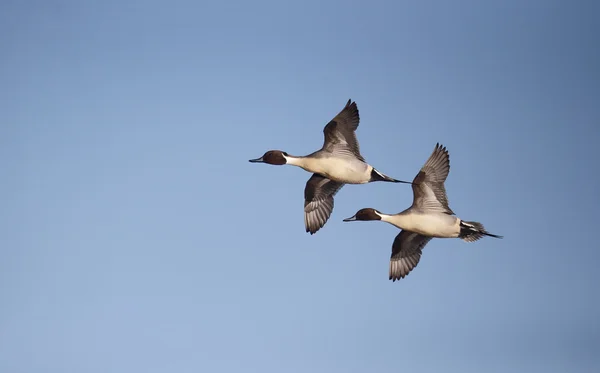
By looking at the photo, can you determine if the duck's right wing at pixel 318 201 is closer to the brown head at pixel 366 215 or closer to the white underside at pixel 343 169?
the brown head at pixel 366 215

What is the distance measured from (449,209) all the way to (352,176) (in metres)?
2.23

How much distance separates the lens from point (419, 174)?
82.8ft

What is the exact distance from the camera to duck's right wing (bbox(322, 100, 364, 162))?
2544 centimetres

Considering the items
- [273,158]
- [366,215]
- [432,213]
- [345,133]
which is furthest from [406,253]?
[273,158]

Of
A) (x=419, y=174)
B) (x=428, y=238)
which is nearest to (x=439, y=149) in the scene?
(x=419, y=174)

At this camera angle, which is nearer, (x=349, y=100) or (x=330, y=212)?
(x=349, y=100)

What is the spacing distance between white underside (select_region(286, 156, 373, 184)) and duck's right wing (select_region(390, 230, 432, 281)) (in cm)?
213

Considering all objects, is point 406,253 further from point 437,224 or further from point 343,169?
point 343,169

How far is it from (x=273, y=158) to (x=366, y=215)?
8.11 ft

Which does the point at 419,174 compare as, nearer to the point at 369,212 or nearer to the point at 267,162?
the point at 369,212

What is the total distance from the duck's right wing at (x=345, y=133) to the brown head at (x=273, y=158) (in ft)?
3.96

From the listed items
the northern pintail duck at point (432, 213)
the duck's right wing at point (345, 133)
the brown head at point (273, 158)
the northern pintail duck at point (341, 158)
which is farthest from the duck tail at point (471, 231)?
the brown head at point (273, 158)

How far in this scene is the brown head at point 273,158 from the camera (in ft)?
85.5

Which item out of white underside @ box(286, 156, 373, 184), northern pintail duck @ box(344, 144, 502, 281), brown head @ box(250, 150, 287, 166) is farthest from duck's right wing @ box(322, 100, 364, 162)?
northern pintail duck @ box(344, 144, 502, 281)
